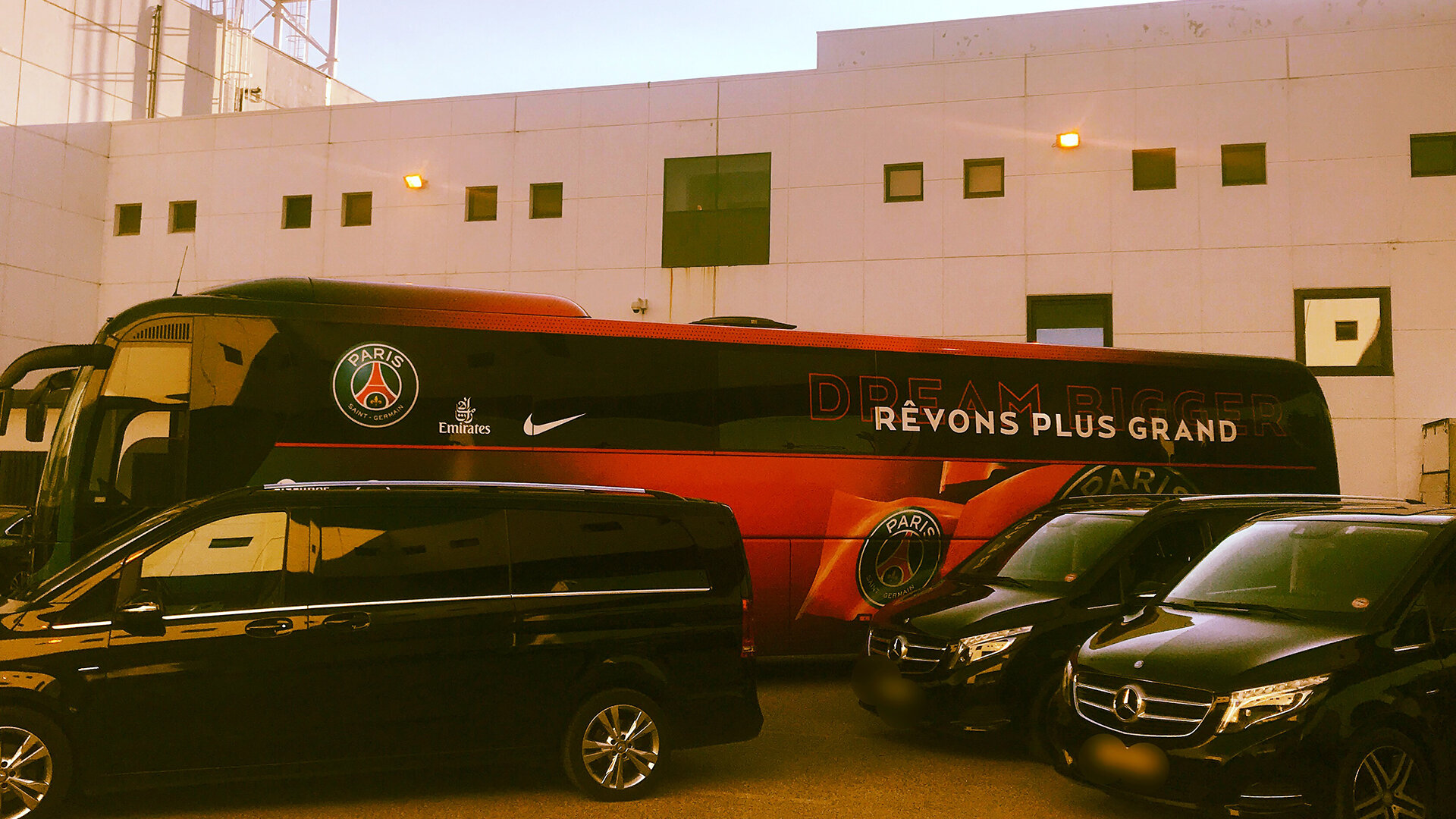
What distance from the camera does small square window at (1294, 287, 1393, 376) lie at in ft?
57.3

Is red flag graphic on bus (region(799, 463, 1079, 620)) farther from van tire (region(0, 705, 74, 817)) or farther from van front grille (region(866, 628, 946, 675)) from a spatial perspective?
van tire (region(0, 705, 74, 817))

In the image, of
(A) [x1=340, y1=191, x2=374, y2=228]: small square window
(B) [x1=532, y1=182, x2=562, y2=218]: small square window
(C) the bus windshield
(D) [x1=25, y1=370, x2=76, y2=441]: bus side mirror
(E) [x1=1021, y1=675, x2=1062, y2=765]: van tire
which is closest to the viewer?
(E) [x1=1021, y1=675, x2=1062, y2=765]: van tire

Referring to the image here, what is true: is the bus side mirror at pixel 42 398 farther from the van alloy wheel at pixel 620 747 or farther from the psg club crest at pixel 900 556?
the psg club crest at pixel 900 556

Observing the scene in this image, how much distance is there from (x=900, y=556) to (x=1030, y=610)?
3221 millimetres

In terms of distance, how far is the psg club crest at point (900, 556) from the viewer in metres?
10.4

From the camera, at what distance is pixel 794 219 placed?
1962 cm

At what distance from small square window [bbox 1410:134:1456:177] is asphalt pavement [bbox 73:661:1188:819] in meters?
15.0

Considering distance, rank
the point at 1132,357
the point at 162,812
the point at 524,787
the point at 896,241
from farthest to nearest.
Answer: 1. the point at 896,241
2. the point at 1132,357
3. the point at 524,787
4. the point at 162,812

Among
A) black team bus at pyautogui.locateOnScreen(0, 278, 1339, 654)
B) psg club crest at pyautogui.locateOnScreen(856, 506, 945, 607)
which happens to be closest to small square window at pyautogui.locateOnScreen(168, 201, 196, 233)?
black team bus at pyautogui.locateOnScreen(0, 278, 1339, 654)

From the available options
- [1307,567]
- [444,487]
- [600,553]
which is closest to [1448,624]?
[1307,567]

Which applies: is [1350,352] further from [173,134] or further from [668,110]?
[173,134]

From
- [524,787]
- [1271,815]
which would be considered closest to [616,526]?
[524,787]

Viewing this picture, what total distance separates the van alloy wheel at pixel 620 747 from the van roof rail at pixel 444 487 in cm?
132

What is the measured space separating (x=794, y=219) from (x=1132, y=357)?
29.9 feet
